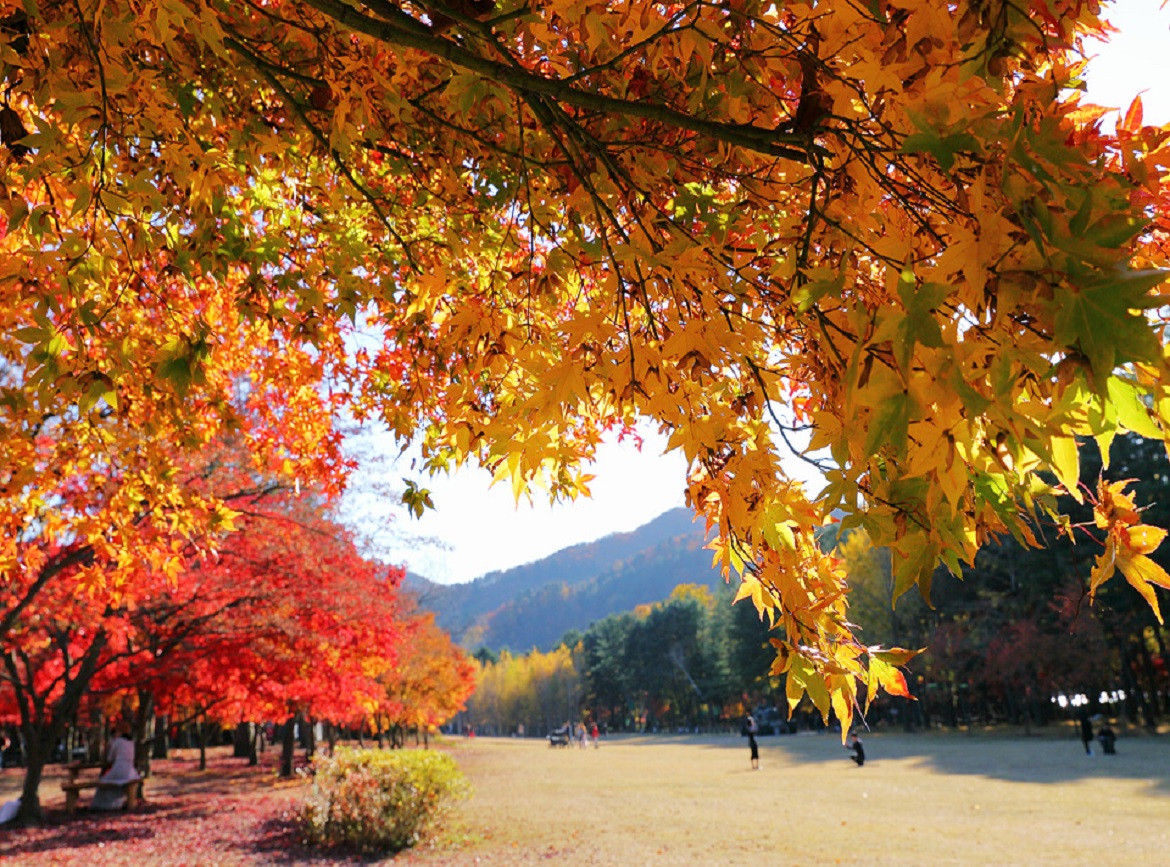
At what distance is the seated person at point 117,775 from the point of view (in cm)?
1462

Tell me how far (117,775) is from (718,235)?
17.3 m

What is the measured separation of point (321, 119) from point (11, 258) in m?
1.26

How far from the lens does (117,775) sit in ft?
48.9

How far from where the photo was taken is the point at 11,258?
2803 millimetres

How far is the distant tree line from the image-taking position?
26.0m

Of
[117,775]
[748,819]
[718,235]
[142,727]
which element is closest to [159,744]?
[142,727]

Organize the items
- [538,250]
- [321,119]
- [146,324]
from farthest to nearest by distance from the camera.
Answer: [146,324], [538,250], [321,119]

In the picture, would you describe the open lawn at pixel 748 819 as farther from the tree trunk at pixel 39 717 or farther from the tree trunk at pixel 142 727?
the tree trunk at pixel 142 727

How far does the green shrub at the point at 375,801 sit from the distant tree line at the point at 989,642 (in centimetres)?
681

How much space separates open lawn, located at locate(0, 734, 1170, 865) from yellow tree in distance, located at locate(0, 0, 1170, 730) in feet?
25.4

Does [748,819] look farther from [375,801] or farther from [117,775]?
[117,775]

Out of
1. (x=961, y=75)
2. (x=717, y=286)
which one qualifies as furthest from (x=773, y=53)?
(x=961, y=75)

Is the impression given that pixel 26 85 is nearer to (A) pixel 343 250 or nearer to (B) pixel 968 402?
(A) pixel 343 250

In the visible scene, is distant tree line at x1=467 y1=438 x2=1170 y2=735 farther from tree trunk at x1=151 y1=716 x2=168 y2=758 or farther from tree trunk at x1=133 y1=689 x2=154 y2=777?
tree trunk at x1=151 y1=716 x2=168 y2=758
